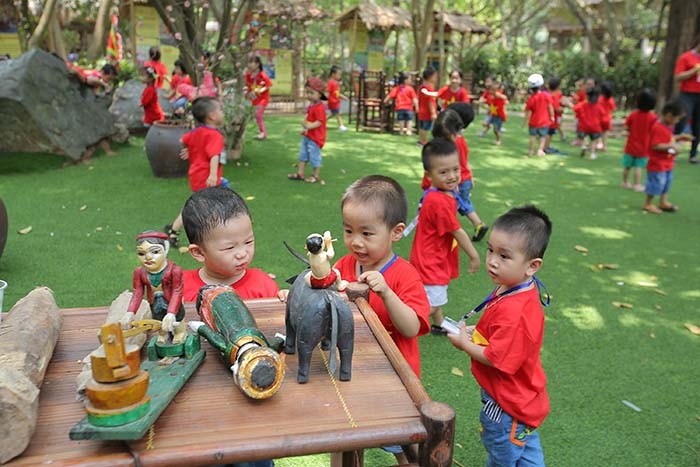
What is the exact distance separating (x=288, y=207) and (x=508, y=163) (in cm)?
483

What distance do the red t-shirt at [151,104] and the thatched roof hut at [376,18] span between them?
7.94 meters

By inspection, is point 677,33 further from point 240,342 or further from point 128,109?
point 240,342

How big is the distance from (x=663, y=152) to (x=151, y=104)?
296 inches

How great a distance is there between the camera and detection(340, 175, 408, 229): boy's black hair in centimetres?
209

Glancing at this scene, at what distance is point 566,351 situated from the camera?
372 cm

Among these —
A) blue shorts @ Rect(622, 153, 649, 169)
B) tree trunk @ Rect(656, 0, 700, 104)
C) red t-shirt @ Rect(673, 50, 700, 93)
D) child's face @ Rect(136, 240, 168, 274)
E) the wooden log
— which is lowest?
blue shorts @ Rect(622, 153, 649, 169)

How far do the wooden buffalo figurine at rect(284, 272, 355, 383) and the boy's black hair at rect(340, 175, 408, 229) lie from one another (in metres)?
0.68

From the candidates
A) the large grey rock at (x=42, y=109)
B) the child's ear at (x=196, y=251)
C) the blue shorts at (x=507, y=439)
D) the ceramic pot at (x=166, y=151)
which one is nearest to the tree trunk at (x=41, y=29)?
the large grey rock at (x=42, y=109)

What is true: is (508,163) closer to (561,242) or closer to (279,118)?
(561,242)

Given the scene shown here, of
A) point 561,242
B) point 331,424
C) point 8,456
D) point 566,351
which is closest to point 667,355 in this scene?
point 566,351

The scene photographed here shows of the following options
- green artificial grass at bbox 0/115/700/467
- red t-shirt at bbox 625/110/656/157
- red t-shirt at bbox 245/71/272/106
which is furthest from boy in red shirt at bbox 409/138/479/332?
red t-shirt at bbox 245/71/272/106

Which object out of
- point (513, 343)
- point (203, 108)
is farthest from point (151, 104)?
point (513, 343)

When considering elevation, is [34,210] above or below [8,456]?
below

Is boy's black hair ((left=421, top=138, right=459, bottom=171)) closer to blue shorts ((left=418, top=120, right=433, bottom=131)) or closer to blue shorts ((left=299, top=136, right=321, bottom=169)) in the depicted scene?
blue shorts ((left=299, top=136, right=321, bottom=169))
